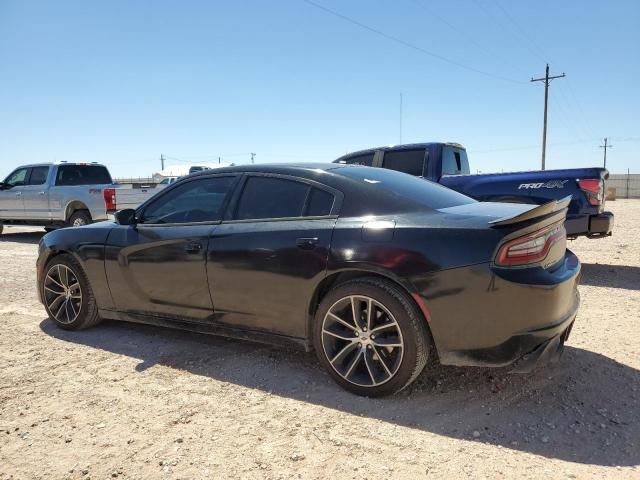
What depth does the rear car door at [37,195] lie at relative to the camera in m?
12.2

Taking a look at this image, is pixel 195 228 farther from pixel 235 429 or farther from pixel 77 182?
pixel 77 182

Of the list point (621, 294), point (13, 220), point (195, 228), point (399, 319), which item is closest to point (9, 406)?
point (195, 228)

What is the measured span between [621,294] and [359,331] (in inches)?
160

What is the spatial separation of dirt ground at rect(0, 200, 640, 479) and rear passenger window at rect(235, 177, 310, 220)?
3.77 feet

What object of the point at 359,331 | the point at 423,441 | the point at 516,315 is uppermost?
the point at 516,315

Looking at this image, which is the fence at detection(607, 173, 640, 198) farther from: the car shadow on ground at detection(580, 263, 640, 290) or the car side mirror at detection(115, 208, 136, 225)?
the car side mirror at detection(115, 208, 136, 225)

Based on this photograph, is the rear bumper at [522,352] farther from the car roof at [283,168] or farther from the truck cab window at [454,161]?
the truck cab window at [454,161]

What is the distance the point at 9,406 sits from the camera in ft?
10.2

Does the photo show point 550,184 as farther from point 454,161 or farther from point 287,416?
point 287,416

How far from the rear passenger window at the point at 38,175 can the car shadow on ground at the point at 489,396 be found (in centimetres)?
999

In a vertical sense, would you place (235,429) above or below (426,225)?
below

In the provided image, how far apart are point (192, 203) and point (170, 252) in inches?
18.0

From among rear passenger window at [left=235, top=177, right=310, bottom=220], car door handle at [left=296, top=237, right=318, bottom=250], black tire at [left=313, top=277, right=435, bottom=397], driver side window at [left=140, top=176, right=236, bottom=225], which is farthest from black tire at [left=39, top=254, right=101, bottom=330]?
black tire at [left=313, top=277, right=435, bottom=397]

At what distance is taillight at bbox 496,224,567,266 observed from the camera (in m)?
2.71
